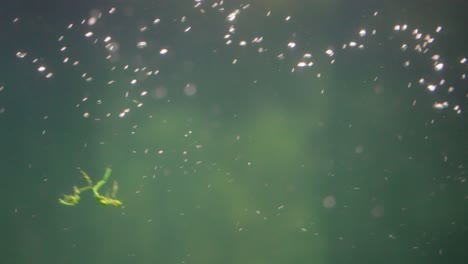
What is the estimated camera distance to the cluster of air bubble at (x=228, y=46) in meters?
10.1

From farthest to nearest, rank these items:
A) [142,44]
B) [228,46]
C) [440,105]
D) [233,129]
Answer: [440,105], [233,129], [228,46], [142,44]

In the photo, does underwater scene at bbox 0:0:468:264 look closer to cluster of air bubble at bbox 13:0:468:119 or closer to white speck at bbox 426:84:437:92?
cluster of air bubble at bbox 13:0:468:119

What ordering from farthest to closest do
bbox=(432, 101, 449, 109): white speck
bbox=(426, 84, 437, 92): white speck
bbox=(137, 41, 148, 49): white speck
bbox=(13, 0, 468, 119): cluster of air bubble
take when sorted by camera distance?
bbox=(432, 101, 449, 109): white speck → bbox=(426, 84, 437, 92): white speck → bbox=(137, 41, 148, 49): white speck → bbox=(13, 0, 468, 119): cluster of air bubble

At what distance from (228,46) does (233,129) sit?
2.29 m

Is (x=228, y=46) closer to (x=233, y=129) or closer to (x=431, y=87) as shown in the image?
(x=233, y=129)

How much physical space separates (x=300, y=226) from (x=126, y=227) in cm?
516

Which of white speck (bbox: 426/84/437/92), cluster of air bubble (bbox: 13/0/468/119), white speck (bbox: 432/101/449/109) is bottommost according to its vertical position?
white speck (bbox: 432/101/449/109)

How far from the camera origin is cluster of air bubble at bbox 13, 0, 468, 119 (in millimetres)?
10133

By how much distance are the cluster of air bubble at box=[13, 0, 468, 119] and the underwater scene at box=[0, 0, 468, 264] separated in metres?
0.04

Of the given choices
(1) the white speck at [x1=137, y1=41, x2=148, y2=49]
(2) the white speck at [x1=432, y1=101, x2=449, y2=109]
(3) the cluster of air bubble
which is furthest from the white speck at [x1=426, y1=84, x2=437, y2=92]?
(1) the white speck at [x1=137, y1=41, x2=148, y2=49]

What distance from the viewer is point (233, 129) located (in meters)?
11.6

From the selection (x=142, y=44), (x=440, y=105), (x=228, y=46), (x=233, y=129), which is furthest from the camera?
(x=440, y=105)

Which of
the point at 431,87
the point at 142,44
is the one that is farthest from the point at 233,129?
the point at 431,87

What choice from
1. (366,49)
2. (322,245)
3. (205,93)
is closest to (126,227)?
(205,93)
